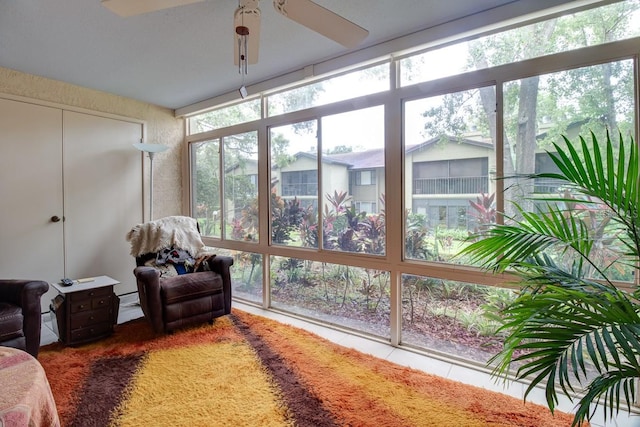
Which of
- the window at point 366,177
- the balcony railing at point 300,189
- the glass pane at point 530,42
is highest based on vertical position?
the glass pane at point 530,42

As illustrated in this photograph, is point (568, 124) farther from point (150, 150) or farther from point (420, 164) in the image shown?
point (150, 150)

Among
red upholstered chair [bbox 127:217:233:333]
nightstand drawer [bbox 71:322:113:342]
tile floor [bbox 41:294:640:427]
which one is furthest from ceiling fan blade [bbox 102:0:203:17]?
tile floor [bbox 41:294:640:427]

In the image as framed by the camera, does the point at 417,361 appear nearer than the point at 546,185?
No

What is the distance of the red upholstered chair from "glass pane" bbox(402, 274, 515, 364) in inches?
69.4

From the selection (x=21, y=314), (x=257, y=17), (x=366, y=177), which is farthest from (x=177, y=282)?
(x=257, y=17)

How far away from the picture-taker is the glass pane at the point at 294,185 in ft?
10.3

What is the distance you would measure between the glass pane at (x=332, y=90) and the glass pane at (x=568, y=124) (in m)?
1.01

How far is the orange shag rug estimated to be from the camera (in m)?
1.71

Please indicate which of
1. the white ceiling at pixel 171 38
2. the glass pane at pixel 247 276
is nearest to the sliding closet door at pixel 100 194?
the white ceiling at pixel 171 38

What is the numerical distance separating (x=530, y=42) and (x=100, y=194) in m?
4.30

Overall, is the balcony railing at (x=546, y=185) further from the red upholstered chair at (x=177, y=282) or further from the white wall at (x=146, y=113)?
the white wall at (x=146, y=113)

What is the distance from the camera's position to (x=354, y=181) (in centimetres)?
281

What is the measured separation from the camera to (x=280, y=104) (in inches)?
131

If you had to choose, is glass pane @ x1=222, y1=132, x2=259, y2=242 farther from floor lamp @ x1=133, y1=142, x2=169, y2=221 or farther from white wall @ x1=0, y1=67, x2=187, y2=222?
white wall @ x1=0, y1=67, x2=187, y2=222
